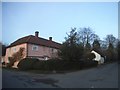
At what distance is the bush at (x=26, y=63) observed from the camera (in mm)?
7627

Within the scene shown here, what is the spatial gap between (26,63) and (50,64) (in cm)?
133

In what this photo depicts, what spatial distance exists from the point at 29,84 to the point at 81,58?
3.75 meters

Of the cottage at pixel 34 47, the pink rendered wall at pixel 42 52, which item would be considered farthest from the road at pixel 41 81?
the pink rendered wall at pixel 42 52

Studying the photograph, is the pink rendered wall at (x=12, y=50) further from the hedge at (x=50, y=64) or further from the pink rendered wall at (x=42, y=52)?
the hedge at (x=50, y=64)

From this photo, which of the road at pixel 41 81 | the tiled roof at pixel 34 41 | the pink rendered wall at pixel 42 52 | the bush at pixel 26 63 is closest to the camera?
the road at pixel 41 81

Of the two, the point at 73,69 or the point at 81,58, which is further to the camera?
the point at 81,58

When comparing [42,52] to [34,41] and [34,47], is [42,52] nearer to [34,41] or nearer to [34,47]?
[34,47]

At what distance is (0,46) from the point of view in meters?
7.08

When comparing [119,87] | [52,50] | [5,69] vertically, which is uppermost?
[52,50]

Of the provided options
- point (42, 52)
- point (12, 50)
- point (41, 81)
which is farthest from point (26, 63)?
point (42, 52)

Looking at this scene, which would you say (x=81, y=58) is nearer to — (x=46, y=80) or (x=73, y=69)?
(x=73, y=69)

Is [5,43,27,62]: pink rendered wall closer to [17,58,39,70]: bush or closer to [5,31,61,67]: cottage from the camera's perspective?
[5,31,61,67]: cottage

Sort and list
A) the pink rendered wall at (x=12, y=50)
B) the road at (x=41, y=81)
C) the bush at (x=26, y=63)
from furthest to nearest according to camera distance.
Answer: the bush at (x=26, y=63), the pink rendered wall at (x=12, y=50), the road at (x=41, y=81)

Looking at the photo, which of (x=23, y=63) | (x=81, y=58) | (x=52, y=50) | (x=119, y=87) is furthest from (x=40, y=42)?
(x=119, y=87)
